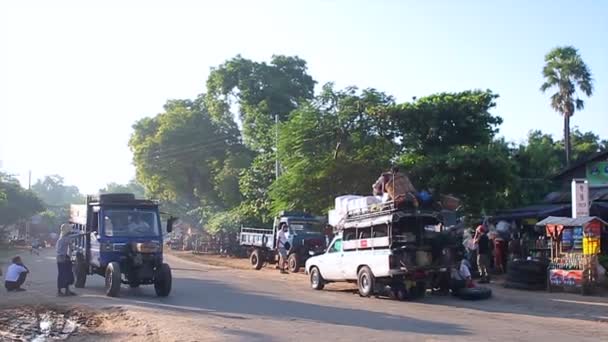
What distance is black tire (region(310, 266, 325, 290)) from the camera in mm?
22078

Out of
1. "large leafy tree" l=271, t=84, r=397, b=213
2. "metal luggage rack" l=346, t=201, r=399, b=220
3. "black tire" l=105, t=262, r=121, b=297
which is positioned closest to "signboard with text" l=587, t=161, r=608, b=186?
"large leafy tree" l=271, t=84, r=397, b=213

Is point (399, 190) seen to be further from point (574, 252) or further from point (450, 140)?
point (450, 140)

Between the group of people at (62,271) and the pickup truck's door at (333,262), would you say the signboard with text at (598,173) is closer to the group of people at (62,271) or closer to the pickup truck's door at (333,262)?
the pickup truck's door at (333,262)

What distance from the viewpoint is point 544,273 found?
20984mm

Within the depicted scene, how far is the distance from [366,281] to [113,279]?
671cm

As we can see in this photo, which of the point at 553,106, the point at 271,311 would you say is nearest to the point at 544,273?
the point at 271,311

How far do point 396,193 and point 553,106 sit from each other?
113 feet

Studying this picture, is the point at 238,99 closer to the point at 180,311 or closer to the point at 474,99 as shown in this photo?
Result: the point at 474,99

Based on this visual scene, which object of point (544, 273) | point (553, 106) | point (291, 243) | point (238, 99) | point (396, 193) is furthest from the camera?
point (238, 99)

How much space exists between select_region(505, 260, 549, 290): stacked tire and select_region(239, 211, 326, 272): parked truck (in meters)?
10.1

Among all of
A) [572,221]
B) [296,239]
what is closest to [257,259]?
[296,239]

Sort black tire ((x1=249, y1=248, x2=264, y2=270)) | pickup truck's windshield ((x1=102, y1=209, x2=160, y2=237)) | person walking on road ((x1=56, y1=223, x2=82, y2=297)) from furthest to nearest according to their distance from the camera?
black tire ((x1=249, y1=248, x2=264, y2=270)) → pickup truck's windshield ((x1=102, y1=209, x2=160, y2=237)) → person walking on road ((x1=56, y1=223, x2=82, y2=297))

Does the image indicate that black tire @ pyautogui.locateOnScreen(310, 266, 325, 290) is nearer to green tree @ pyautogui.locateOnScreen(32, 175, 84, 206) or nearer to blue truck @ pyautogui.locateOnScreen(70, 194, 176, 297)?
blue truck @ pyautogui.locateOnScreen(70, 194, 176, 297)

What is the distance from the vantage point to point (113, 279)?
18656 millimetres
